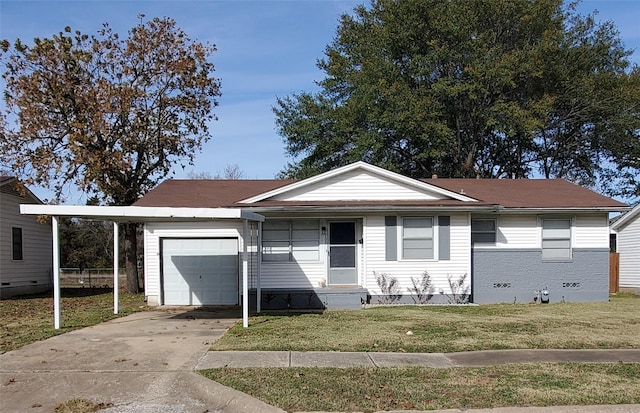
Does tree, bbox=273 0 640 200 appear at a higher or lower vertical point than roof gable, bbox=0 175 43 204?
higher

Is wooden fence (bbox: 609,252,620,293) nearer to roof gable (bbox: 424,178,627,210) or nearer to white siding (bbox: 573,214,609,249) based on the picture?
roof gable (bbox: 424,178,627,210)

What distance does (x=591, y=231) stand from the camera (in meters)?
17.8

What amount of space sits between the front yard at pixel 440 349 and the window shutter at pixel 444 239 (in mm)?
1731

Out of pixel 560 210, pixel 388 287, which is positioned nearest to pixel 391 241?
pixel 388 287

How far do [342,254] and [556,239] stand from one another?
713cm

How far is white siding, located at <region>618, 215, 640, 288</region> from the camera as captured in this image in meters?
22.8

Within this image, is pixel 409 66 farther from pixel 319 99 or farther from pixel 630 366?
pixel 630 366

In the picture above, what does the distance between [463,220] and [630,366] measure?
8.70 metres

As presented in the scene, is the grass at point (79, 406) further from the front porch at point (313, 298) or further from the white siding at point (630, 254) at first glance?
the white siding at point (630, 254)

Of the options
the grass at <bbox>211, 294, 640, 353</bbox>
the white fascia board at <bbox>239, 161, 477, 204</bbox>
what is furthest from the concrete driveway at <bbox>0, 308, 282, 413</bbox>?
the white fascia board at <bbox>239, 161, 477, 204</bbox>

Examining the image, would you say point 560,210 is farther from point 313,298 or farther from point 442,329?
point 313,298

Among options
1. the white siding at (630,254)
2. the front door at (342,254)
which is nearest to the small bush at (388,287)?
the front door at (342,254)

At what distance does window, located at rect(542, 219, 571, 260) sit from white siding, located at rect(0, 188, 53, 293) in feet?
65.7

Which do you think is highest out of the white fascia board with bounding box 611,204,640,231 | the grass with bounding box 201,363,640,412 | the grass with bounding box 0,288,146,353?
the white fascia board with bounding box 611,204,640,231
